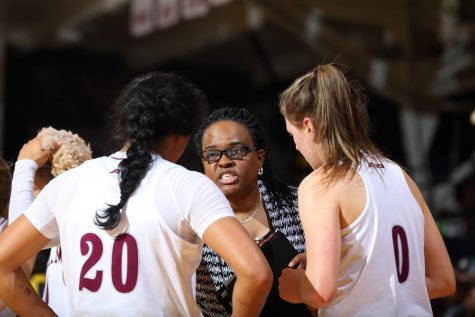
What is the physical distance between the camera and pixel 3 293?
264cm

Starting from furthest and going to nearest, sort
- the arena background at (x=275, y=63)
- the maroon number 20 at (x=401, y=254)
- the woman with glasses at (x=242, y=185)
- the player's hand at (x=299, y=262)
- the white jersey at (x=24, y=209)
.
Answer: the arena background at (x=275, y=63)
the woman with glasses at (x=242, y=185)
the white jersey at (x=24, y=209)
the player's hand at (x=299, y=262)
the maroon number 20 at (x=401, y=254)

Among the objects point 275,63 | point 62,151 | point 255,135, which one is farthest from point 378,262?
point 275,63

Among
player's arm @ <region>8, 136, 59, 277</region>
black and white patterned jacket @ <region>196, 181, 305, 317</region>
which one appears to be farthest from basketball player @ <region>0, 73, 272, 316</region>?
black and white patterned jacket @ <region>196, 181, 305, 317</region>

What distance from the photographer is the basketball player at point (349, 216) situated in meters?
2.52

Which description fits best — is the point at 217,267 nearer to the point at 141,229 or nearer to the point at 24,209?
the point at 24,209

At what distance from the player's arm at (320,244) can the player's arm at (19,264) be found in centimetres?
81

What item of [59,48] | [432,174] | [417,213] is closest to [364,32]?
[432,174]

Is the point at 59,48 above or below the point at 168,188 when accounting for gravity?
above

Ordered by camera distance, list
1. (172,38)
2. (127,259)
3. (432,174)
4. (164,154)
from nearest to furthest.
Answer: (127,259)
(164,154)
(432,174)
(172,38)

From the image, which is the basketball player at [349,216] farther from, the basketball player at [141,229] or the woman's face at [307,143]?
the basketball player at [141,229]

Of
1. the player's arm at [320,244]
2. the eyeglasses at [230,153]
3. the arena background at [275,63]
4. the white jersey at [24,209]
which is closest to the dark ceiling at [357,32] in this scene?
the arena background at [275,63]

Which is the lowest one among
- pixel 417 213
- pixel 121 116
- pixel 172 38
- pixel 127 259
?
pixel 417 213

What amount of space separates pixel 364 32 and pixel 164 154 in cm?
799

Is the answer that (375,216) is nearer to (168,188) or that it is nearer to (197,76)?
(168,188)
